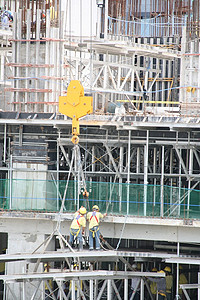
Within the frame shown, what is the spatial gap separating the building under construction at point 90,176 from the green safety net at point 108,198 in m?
0.05

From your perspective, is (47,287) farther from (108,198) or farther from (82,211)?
(82,211)

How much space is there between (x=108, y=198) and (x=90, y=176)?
22.0ft

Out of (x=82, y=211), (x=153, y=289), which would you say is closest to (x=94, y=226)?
(x=82, y=211)

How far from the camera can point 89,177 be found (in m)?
46.0

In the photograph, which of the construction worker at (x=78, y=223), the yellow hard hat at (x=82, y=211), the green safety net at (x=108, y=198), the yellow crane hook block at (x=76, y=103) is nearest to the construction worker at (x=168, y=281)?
the green safety net at (x=108, y=198)

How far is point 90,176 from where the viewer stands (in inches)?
1764

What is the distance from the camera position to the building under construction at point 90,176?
37.1 meters

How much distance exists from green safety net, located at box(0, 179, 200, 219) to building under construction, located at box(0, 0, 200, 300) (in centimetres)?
5

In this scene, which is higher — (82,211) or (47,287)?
(82,211)

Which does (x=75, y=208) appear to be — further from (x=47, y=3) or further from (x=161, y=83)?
(x=161, y=83)

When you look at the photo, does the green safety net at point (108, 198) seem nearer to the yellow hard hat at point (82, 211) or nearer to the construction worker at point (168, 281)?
the yellow hard hat at point (82, 211)

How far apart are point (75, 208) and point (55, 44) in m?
12.8

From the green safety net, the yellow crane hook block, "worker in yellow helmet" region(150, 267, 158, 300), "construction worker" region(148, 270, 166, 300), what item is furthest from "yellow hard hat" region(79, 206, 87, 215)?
"worker in yellow helmet" region(150, 267, 158, 300)

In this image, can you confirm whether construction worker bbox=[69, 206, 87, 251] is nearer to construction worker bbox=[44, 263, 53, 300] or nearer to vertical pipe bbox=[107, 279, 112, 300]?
vertical pipe bbox=[107, 279, 112, 300]
